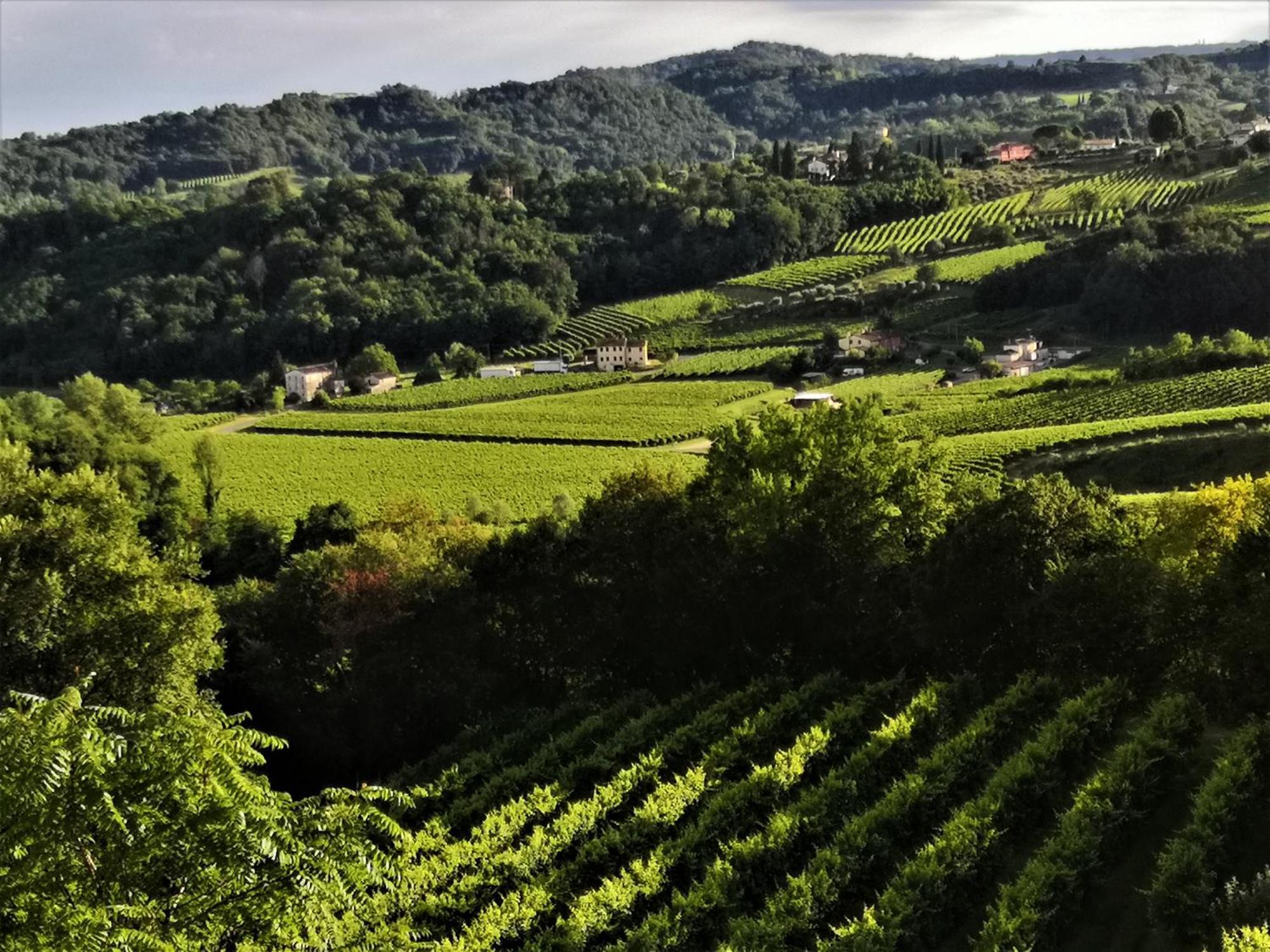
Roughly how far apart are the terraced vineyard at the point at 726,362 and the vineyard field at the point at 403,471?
815 inches

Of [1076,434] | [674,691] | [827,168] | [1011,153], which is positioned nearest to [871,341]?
[1076,434]

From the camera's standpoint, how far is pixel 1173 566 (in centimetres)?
1839

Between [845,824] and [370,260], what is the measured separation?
10681cm

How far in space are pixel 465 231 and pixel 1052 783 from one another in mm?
107451

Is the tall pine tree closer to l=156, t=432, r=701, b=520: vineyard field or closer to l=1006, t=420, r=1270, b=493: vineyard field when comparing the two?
l=156, t=432, r=701, b=520: vineyard field

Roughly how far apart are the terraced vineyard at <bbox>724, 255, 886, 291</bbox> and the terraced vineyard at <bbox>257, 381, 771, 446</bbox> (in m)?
33.3

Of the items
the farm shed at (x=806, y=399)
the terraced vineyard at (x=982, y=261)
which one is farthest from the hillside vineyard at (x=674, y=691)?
the terraced vineyard at (x=982, y=261)

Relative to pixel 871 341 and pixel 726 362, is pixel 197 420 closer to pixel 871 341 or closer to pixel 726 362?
pixel 726 362

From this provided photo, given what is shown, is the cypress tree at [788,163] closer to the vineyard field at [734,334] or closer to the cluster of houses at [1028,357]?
the vineyard field at [734,334]

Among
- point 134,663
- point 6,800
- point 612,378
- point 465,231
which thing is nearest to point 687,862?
point 6,800

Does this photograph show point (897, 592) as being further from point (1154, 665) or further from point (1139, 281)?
point (1139, 281)

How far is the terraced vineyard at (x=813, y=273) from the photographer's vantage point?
10144cm

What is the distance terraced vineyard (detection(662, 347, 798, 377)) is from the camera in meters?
74.8

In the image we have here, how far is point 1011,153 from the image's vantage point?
447ft
